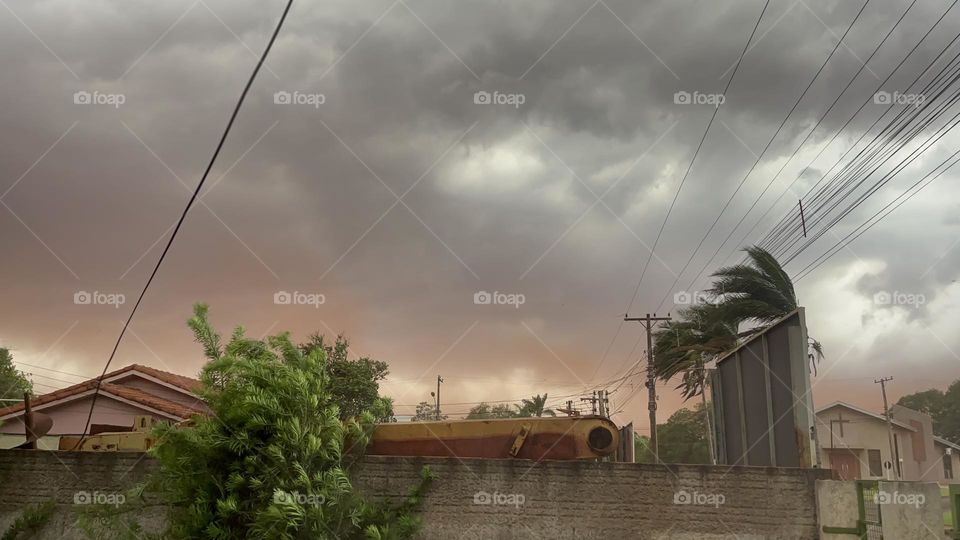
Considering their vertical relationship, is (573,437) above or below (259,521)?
above

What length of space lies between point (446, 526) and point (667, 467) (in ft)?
8.44

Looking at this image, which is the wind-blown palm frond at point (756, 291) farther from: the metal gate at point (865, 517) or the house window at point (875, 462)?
the house window at point (875, 462)

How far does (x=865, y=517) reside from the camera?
25.8 feet

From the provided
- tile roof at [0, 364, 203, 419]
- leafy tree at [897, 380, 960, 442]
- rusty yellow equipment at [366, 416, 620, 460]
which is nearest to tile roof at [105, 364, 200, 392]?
tile roof at [0, 364, 203, 419]

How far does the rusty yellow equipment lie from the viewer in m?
9.05

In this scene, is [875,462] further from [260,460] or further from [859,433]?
[260,460]

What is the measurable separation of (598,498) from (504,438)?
1.51m

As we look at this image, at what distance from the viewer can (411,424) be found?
30.3ft

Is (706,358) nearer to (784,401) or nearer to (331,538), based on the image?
(784,401)

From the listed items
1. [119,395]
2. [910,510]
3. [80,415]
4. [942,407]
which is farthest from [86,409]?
[942,407]

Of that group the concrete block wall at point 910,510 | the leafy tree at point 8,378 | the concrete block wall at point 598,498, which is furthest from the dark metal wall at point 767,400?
the leafy tree at point 8,378

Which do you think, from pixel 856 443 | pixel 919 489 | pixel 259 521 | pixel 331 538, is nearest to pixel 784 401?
pixel 919 489

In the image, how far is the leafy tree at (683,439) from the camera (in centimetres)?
5167

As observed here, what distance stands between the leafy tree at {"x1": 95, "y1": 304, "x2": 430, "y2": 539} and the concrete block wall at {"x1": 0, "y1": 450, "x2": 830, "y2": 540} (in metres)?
0.61
